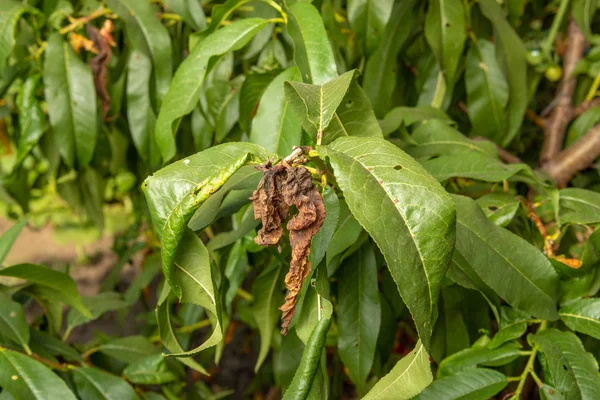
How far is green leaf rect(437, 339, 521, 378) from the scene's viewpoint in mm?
645

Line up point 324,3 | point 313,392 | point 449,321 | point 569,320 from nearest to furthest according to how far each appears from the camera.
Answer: point 313,392 → point 569,320 → point 449,321 → point 324,3

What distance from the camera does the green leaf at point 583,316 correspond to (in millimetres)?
604

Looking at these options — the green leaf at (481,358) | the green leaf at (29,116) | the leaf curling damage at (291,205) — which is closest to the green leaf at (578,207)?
the green leaf at (481,358)

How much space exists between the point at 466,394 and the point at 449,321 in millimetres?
139

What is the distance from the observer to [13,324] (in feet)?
2.45

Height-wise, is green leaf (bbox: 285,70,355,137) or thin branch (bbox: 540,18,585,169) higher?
green leaf (bbox: 285,70,355,137)

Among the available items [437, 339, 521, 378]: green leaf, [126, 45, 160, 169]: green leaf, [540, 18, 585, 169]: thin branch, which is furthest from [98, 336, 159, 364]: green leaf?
[540, 18, 585, 169]: thin branch

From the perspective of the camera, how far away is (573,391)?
0.56 m

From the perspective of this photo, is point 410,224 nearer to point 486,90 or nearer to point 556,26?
point 486,90

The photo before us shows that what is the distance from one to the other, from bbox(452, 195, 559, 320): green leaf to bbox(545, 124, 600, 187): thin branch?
46cm

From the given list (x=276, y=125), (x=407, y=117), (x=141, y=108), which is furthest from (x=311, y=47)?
(x=141, y=108)

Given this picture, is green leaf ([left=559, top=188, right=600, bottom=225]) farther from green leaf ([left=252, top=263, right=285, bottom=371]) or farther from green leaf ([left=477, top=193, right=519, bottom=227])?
green leaf ([left=252, top=263, right=285, bottom=371])

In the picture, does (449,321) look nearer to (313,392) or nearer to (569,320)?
(569,320)

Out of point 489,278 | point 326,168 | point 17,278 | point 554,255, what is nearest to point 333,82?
point 326,168
